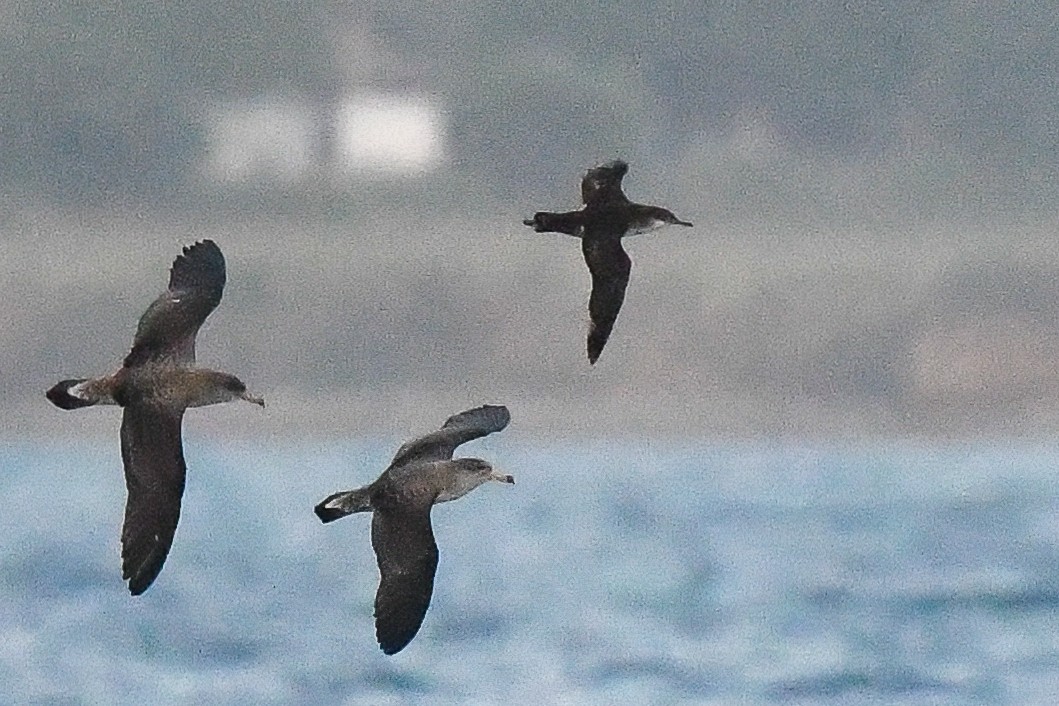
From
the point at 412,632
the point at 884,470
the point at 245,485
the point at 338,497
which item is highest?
the point at 884,470

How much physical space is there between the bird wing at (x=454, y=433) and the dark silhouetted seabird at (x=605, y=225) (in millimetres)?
207

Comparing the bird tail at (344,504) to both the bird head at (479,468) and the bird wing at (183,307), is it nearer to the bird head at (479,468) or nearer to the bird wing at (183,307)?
the bird head at (479,468)

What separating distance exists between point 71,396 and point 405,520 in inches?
18.2

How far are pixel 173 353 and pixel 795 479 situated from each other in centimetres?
459

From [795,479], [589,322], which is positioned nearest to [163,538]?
[589,322]

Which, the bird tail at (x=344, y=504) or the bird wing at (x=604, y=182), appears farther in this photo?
the bird wing at (x=604, y=182)

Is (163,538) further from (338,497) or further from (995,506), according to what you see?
(995,506)

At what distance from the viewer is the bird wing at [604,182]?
262 centimetres

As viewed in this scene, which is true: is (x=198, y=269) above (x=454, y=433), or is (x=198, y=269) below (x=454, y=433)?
above

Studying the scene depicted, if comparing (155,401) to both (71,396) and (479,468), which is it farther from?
(479,468)

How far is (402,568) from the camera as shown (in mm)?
2262

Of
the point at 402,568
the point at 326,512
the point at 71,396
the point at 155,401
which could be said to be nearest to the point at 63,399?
the point at 71,396

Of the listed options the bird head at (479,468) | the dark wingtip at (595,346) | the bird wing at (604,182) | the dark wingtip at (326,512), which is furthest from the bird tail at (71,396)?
the bird wing at (604,182)

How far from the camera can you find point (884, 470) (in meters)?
7.03
